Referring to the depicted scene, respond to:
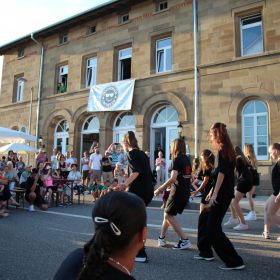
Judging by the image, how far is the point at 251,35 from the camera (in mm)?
14289

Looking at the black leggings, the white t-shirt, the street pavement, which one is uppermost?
the white t-shirt

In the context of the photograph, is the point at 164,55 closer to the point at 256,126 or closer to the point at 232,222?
the point at 256,126

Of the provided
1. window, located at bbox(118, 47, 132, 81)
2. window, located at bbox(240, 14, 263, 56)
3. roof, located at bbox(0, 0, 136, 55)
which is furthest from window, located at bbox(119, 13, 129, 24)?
window, located at bbox(240, 14, 263, 56)

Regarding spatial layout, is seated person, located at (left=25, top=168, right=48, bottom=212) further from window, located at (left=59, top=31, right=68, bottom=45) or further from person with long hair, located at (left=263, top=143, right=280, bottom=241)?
window, located at (left=59, top=31, right=68, bottom=45)

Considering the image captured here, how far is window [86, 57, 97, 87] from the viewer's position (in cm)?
1935

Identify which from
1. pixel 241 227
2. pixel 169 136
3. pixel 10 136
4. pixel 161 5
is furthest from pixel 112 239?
pixel 161 5

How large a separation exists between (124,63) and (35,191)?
33.5 feet

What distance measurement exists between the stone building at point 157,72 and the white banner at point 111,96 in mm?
446

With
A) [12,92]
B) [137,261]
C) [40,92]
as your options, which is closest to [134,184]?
[137,261]

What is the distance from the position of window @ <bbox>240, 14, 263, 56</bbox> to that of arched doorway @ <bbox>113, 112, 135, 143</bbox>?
660cm

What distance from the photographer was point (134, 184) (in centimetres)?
482

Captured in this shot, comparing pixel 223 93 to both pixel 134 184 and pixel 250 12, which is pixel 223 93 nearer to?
pixel 250 12

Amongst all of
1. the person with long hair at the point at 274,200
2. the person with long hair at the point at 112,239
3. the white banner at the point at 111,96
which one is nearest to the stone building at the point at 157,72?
the white banner at the point at 111,96

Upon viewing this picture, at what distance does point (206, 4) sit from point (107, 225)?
51.3ft
